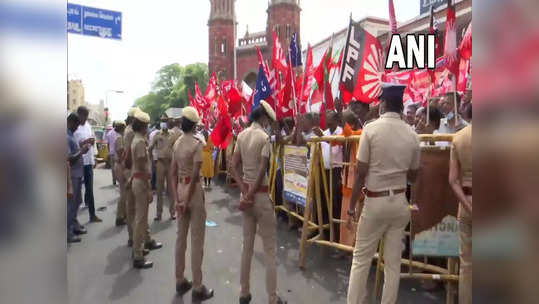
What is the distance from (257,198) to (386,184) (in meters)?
1.19

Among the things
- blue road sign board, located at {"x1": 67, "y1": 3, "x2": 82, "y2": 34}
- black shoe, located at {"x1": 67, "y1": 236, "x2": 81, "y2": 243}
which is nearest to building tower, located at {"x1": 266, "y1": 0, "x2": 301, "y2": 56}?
blue road sign board, located at {"x1": 67, "y1": 3, "x2": 82, "y2": 34}

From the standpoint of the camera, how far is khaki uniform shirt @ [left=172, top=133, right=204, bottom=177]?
12.1 ft

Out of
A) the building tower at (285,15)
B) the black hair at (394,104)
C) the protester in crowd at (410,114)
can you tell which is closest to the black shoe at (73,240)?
the black hair at (394,104)

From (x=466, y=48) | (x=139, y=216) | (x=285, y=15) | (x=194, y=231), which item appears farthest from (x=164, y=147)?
(x=285, y=15)

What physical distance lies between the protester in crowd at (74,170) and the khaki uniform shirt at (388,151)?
4540mm

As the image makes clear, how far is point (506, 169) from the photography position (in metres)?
0.74

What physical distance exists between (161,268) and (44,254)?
409 cm

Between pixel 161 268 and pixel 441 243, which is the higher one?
pixel 441 243

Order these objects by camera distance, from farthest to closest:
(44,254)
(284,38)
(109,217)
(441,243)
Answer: (284,38) < (109,217) < (441,243) < (44,254)

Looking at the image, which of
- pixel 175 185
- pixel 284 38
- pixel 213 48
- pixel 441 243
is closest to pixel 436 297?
pixel 441 243

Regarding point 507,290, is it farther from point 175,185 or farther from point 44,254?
point 175,185

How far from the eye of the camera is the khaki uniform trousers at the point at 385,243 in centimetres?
288

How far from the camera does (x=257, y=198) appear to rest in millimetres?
3424

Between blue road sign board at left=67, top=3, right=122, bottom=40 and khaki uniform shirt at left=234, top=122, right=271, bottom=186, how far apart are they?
7643 millimetres
